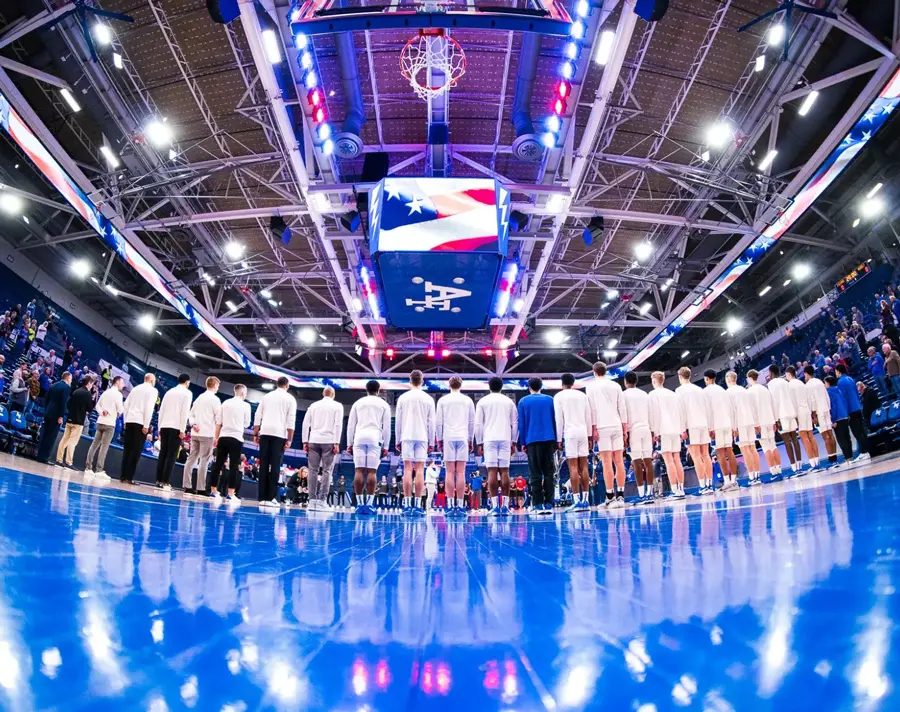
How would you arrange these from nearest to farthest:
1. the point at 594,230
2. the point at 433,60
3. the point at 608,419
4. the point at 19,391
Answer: the point at 608,419 → the point at 433,60 → the point at 19,391 → the point at 594,230

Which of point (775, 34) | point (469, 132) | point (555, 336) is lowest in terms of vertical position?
point (555, 336)

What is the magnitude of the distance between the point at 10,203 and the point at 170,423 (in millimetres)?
9127

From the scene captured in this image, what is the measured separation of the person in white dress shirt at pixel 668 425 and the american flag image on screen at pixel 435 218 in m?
3.58

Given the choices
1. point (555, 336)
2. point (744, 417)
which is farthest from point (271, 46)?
point (555, 336)

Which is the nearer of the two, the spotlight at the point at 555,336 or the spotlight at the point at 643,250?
the spotlight at the point at 643,250

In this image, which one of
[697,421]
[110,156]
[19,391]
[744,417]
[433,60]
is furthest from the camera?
[19,391]

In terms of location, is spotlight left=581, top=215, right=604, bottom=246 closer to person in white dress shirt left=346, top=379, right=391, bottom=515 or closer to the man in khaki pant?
person in white dress shirt left=346, top=379, right=391, bottom=515

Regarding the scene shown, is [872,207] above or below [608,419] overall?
above

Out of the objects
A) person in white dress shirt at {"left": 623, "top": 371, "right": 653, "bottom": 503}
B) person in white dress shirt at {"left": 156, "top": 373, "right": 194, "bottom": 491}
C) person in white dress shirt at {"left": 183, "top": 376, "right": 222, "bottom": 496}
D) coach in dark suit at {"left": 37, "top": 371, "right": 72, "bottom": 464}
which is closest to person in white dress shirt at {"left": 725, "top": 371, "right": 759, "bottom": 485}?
person in white dress shirt at {"left": 623, "top": 371, "right": 653, "bottom": 503}

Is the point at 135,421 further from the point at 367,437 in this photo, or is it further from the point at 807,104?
the point at 807,104

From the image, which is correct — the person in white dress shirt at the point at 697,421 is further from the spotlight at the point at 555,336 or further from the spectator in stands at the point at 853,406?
the spotlight at the point at 555,336

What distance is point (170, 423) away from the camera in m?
7.98

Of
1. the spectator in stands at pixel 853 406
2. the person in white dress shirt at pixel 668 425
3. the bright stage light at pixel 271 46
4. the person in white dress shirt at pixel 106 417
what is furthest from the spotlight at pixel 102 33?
the spectator in stands at pixel 853 406

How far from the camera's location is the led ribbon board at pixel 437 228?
8609 mm
